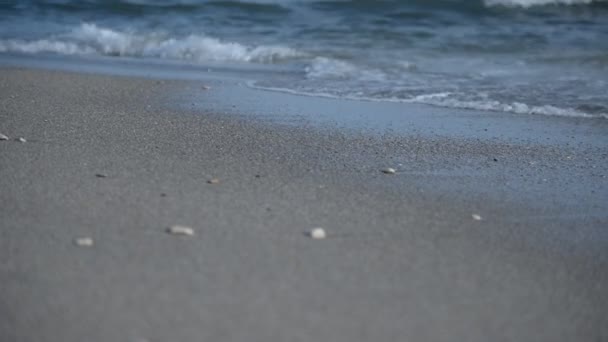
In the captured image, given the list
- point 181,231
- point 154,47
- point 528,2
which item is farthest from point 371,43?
point 181,231

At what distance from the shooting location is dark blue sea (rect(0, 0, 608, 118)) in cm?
647

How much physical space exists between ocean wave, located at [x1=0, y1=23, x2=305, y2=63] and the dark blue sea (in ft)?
0.07

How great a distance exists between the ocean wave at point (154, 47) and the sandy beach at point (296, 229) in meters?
4.12

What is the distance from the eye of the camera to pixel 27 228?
2.63 meters

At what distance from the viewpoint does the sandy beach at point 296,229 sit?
6.71 feet

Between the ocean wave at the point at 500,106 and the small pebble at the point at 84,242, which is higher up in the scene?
the small pebble at the point at 84,242

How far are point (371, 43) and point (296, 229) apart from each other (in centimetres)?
743

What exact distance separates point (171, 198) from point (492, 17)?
976 centimetres

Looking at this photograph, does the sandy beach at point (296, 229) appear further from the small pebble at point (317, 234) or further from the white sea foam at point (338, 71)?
the white sea foam at point (338, 71)

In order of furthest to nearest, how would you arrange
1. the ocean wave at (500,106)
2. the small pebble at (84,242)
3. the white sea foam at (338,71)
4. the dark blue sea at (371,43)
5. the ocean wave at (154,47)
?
the ocean wave at (154,47), the white sea foam at (338,71), the dark blue sea at (371,43), the ocean wave at (500,106), the small pebble at (84,242)

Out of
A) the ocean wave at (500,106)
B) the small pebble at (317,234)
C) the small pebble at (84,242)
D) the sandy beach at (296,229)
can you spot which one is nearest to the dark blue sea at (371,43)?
the ocean wave at (500,106)

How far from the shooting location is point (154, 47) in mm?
9711

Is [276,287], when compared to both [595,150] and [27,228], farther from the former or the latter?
[595,150]

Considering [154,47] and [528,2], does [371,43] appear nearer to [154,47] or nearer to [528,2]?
[154,47]
